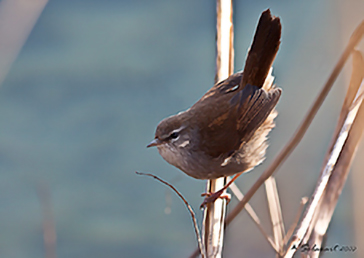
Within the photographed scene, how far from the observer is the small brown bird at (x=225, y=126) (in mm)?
1645

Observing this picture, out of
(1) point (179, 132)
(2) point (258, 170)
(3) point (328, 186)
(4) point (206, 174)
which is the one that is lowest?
(2) point (258, 170)

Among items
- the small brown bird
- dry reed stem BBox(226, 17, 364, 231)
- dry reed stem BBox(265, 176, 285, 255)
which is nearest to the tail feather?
the small brown bird

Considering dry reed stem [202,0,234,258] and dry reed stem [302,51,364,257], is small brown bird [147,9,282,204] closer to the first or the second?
dry reed stem [202,0,234,258]

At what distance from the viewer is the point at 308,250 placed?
3.37 ft

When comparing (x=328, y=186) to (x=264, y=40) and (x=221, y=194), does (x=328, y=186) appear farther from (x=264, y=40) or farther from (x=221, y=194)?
(x=264, y=40)

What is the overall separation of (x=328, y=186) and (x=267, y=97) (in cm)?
65

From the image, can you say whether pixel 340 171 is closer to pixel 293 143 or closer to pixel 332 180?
pixel 332 180

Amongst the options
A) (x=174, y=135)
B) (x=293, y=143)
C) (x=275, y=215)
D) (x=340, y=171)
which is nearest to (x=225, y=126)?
(x=174, y=135)

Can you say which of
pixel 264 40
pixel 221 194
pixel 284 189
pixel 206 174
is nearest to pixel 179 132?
pixel 206 174

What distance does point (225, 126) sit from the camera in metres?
1.67

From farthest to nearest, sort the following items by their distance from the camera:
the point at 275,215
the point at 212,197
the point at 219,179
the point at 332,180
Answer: the point at 219,179
the point at 212,197
the point at 275,215
the point at 332,180

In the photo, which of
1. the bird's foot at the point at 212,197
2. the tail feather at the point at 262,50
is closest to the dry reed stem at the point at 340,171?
the tail feather at the point at 262,50

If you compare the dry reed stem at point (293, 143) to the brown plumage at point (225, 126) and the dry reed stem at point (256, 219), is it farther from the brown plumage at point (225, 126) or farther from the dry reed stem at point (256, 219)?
the brown plumage at point (225, 126)

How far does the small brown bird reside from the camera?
1.64 m
